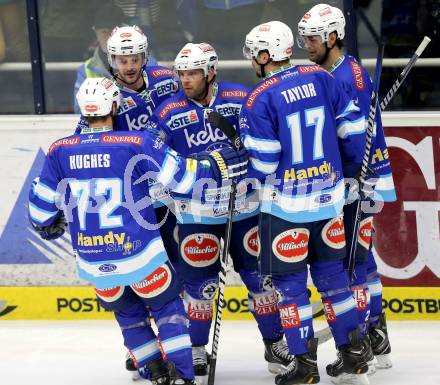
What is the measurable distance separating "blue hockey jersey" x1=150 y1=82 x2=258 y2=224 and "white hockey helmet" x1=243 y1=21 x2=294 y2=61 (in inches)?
15.0

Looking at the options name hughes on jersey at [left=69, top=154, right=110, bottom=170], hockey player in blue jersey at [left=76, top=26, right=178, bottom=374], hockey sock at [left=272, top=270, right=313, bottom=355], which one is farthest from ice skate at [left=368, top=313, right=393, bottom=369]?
name hughes on jersey at [left=69, top=154, right=110, bottom=170]

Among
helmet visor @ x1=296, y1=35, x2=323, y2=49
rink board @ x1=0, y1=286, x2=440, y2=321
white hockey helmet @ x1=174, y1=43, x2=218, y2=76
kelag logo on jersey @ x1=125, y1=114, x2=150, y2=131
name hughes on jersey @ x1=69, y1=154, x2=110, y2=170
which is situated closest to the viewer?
name hughes on jersey @ x1=69, y1=154, x2=110, y2=170

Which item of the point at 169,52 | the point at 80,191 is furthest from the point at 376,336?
the point at 169,52

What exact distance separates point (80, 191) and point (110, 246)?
252mm

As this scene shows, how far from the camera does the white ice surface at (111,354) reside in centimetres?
543

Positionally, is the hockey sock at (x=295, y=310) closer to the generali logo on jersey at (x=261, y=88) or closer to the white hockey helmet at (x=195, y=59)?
the generali logo on jersey at (x=261, y=88)

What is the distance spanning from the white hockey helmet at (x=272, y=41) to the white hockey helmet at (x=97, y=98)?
62cm

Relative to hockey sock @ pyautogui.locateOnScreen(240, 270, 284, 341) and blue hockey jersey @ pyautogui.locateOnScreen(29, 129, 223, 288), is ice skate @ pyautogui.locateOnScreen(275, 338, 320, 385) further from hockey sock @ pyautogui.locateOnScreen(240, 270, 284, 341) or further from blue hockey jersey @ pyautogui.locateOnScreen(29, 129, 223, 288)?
blue hockey jersey @ pyautogui.locateOnScreen(29, 129, 223, 288)

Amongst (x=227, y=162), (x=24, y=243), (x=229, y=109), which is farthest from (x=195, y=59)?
(x=24, y=243)

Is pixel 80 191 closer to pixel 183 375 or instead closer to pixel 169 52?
pixel 183 375

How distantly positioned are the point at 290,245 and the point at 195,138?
0.68 m

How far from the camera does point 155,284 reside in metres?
4.83

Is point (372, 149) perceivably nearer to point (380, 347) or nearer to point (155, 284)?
point (380, 347)

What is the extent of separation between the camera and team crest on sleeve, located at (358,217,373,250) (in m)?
5.36
